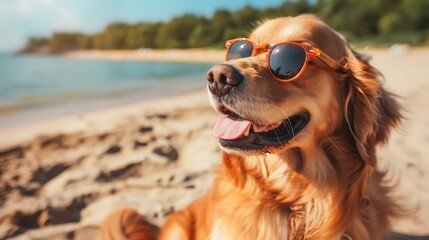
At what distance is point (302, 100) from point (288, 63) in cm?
23

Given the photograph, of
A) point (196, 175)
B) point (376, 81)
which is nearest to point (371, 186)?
point (376, 81)

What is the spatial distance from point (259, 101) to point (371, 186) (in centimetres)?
106

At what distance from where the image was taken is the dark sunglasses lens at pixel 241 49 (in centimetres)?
260

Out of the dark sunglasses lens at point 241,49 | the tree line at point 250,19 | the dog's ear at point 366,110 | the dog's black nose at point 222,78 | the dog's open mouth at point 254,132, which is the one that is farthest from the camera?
the tree line at point 250,19

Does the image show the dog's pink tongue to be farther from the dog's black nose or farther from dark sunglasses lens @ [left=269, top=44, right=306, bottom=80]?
dark sunglasses lens @ [left=269, top=44, right=306, bottom=80]

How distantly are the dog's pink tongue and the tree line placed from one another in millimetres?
17507

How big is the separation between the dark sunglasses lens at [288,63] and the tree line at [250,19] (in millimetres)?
17334

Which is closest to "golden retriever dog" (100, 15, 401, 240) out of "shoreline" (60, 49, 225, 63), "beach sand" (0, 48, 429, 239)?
"beach sand" (0, 48, 429, 239)

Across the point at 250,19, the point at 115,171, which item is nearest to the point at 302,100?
the point at 115,171

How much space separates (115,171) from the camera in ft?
14.8

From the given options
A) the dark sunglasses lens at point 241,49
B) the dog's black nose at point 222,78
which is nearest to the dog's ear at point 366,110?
the dark sunglasses lens at point 241,49

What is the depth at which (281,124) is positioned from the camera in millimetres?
2291

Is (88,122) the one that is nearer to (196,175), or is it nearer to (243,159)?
(196,175)

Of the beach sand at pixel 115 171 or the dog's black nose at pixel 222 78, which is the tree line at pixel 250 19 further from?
the dog's black nose at pixel 222 78
